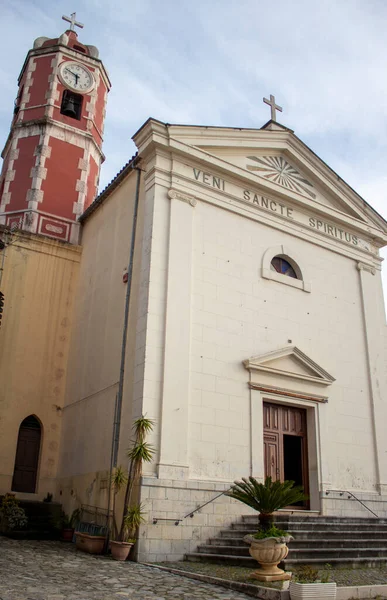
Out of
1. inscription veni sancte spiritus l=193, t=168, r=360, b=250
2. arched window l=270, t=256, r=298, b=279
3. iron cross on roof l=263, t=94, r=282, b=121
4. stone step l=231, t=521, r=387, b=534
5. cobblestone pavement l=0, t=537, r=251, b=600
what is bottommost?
cobblestone pavement l=0, t=537, r=251, b=600

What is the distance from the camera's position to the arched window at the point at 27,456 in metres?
15.5

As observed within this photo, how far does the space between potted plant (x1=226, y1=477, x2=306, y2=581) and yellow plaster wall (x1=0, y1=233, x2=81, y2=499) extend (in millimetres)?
7689

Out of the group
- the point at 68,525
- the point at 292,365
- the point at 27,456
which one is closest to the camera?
the point at 68,525

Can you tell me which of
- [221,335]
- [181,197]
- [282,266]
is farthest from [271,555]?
[282,266]

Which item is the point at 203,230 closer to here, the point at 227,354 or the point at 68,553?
the point at 227,354

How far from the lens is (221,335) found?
1370 cm

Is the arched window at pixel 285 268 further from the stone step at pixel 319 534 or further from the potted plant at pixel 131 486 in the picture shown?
the stone step at pixel 319 534

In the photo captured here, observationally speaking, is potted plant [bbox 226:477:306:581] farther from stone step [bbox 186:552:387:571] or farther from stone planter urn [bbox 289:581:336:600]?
stone planter urn [bbox 289:581:336:600]

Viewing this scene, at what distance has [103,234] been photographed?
16.8 meters

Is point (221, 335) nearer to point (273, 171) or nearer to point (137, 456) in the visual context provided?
point (137, 456)

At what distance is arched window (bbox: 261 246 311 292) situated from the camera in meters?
15.4

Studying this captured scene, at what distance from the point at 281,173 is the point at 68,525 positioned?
35.4ft

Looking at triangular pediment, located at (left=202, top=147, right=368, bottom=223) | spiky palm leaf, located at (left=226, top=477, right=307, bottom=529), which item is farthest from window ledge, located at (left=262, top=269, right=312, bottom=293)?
spiky palm leaf, located at (left=226, top=477, right=307, bottom=529)

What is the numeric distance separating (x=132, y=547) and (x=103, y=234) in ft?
28.7
